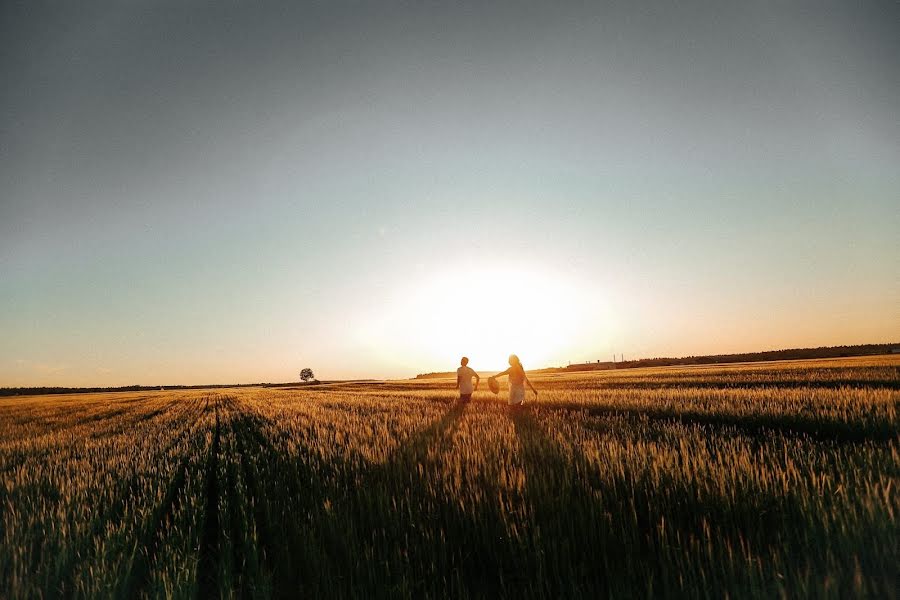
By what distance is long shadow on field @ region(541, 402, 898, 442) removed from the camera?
652 centimetres

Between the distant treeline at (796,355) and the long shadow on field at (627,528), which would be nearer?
the long shadow on field at (627,528)

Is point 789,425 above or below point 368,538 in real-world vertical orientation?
below

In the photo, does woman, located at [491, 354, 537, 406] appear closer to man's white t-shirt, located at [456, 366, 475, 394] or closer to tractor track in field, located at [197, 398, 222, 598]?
man's white t-shirt, located at [456, 366, 475, 394]

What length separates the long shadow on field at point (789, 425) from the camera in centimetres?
652

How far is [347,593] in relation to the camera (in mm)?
2529

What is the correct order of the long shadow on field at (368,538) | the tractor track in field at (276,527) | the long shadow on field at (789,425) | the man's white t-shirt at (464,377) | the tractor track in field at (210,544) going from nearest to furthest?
the long shadow on field at (368,538) < the tractor track in field at (276,527) < the tractor track in field at (210,544) < the long shadow on field at (789,425) < the man's white t-shirt at (464,377)

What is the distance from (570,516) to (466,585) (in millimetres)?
1052

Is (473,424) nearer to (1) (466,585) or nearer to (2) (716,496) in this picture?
(2) (716,496)

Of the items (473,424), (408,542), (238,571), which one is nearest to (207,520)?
(238,571)

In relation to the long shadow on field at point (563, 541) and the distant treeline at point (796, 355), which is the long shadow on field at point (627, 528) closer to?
the long shadow on field at point (563, 541)

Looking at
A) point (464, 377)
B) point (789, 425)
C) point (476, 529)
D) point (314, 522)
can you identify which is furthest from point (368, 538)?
point (464, 377)

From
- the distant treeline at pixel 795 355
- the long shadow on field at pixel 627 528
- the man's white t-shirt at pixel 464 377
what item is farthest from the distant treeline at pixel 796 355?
the long shadow on field at pixel 627 528

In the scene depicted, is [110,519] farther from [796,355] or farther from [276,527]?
[796,355]

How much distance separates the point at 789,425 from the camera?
7.94 meters
